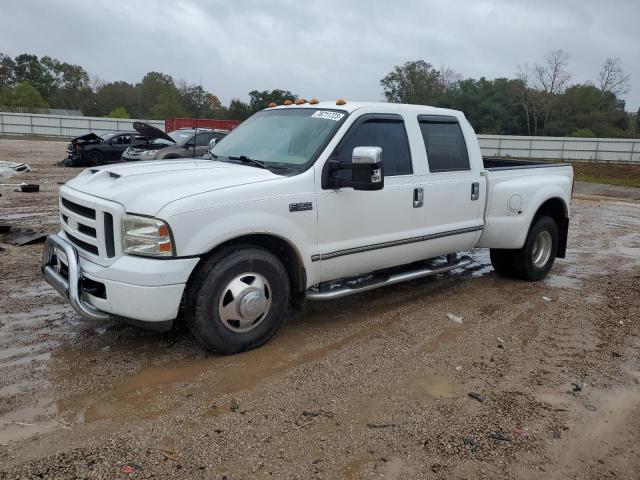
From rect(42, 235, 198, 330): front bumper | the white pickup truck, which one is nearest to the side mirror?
the white pickup truck

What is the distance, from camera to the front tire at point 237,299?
12.2ft

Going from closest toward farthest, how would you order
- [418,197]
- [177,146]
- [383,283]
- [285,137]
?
[285,137], [383,283], [418,197], [177,146]

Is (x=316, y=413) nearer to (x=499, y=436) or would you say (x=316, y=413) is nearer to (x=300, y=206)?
(x=499, y=436)

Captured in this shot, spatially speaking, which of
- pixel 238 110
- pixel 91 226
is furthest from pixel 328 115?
pixel 238 110

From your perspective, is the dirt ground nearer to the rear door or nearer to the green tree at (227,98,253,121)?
the rear door

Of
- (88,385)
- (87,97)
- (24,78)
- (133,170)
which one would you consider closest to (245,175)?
(133,170)

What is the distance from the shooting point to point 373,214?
15.0 ft

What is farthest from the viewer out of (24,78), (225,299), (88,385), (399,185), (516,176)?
(24,78)

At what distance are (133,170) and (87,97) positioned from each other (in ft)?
259

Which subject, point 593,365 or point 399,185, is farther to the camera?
point 399,185

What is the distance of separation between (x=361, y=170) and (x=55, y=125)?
140 feet

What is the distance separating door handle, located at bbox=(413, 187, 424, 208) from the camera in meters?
4.91

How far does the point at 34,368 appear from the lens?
374cm

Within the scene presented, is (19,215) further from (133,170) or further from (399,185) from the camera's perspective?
(399,185)
